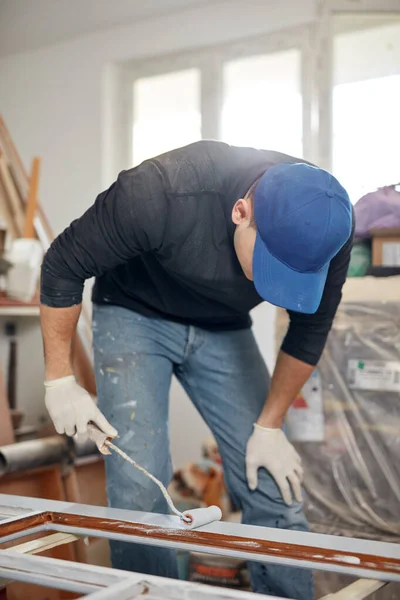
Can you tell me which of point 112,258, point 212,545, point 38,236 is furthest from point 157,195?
point 38,236

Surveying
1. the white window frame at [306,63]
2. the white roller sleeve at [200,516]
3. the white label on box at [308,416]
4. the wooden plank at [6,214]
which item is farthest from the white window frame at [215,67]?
the white roller sleeve at [200,516]

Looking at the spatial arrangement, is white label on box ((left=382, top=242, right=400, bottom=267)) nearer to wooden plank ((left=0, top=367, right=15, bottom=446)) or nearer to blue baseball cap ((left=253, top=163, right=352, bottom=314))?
blue baseball cap ((left=253, top=163, right=352, bottom=314))

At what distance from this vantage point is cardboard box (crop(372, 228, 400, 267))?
1819 millimetres

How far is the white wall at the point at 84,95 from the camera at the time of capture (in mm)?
2557

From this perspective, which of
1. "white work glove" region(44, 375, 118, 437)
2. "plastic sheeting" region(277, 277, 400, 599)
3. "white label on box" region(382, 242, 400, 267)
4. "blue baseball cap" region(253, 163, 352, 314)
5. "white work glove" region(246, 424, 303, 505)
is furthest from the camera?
"white label on box" region(382, 242, 400, 267)

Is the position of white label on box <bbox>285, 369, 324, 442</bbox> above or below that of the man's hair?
below

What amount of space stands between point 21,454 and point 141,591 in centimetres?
112

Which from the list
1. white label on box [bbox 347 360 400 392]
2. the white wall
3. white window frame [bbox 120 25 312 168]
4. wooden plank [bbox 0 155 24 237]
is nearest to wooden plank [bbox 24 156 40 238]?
wooden plank [bbox 0 155 24 237]

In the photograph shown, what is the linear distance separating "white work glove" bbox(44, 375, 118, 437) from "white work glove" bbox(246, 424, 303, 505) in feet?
1.03

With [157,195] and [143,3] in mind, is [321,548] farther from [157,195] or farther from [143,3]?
[143,3]

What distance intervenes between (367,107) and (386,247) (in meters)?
0.86

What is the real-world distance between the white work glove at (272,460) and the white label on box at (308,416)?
359 millimetres

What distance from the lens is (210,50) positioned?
8.71ft

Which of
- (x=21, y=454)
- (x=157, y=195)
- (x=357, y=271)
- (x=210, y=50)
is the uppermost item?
(x=210, y=50)
